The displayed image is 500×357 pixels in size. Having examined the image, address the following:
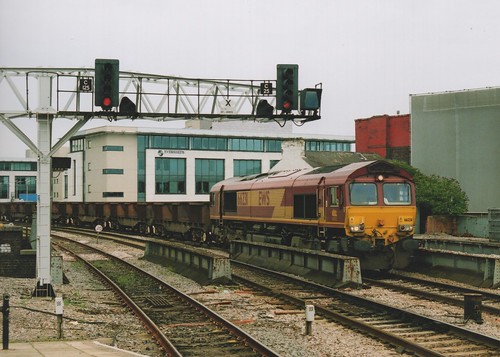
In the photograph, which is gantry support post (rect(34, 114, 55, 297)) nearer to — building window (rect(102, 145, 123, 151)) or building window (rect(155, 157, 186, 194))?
building window (rect(102, 145, 123, 151))

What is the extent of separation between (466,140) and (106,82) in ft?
134

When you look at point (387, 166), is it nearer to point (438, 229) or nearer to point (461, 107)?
point (438, 229)

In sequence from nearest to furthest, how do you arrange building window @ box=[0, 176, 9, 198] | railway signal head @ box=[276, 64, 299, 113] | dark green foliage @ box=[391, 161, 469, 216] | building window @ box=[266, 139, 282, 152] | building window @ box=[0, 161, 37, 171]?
railway signal head @ box=[276, 64, 299, 113]
dark green foliage @ box=[391, 161, 469, 216]
building window @ box=[266, 139, 282, 152]
building window @ box=[0, 161, 37, 171]
building window @ box=[0, 176, 9, 198]

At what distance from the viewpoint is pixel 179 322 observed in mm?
13625

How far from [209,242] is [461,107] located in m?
26.4

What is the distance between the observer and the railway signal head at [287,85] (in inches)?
662

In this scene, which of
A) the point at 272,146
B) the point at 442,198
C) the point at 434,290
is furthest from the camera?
the point at 272,146

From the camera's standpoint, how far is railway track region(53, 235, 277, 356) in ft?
36.3

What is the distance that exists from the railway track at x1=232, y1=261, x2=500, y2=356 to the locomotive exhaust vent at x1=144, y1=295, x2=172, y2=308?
2782mm

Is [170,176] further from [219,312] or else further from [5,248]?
[219,312]

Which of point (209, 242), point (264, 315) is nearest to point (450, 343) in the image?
point (264, 315)

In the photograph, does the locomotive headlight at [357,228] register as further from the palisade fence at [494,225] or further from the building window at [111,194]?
the building window at [111,194]

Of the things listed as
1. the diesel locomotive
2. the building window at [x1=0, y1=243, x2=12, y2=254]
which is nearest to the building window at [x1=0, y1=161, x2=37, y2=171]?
the building window at [x1=0, y1=243, x2=12, y2=254]

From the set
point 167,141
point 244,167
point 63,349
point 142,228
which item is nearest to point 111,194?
point 167,141
